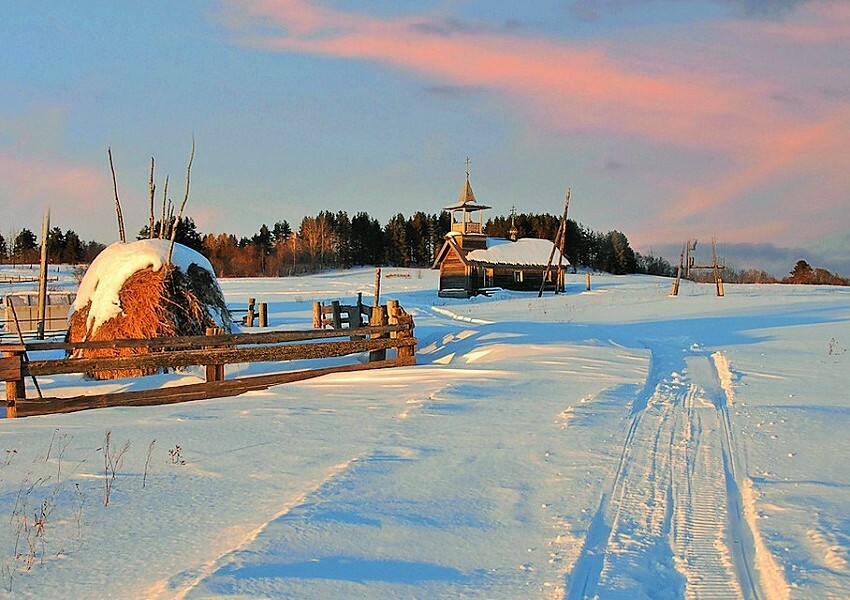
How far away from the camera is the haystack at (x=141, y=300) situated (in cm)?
1473

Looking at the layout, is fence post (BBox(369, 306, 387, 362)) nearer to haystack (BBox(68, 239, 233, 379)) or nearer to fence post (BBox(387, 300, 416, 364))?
fence post (BBox(387, 300, 416, 364))

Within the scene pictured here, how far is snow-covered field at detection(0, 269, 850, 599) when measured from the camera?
14.3ft

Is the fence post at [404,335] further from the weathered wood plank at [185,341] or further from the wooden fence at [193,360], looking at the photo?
the weathered wood plank at [185,341]

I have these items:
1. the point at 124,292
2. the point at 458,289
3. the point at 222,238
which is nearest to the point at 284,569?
the point at 124,292

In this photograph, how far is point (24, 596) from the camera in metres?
4.08

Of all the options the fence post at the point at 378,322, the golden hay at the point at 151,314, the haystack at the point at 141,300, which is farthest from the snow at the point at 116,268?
the fence post at the point at 378,322

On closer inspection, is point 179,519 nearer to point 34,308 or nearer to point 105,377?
point 105,377

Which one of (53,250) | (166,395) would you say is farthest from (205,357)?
(53,250)

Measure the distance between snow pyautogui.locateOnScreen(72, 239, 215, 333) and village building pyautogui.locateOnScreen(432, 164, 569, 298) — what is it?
32269 mm

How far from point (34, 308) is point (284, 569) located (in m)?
23.6

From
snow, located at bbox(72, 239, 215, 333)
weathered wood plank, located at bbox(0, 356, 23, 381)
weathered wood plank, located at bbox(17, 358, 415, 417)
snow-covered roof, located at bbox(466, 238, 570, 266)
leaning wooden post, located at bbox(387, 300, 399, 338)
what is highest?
snow-covered roof, located at bbox(466, 238, 570, 266)

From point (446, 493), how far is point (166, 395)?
6891 mm

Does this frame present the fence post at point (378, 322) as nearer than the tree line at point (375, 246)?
Yes

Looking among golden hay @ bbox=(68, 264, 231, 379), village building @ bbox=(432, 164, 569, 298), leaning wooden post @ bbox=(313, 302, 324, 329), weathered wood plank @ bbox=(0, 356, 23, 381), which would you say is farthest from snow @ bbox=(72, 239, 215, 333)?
village building @ bbox=(432, 164, 569, 298)
